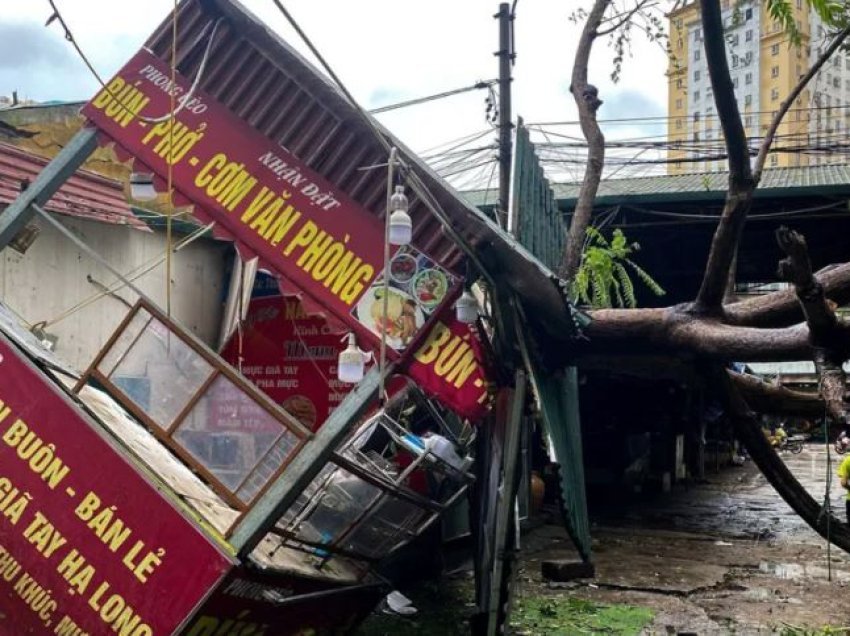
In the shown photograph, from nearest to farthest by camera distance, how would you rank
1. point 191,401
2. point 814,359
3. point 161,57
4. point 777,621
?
point 814,359 → point 191,401 → point 161,57 → point 777,621

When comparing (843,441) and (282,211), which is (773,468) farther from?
(282,211)

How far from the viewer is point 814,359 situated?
4.07 metres

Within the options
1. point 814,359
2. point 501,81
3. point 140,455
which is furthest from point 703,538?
point 140,455

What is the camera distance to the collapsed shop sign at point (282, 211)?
16.2 feet

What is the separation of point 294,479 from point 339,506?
112 cm

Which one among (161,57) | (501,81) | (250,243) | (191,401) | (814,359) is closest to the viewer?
(814,359)

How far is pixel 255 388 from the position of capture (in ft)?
15.1

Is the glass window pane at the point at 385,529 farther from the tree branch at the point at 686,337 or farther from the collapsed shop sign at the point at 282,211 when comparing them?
the tree branch at the point at 686,337

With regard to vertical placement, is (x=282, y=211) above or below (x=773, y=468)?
above

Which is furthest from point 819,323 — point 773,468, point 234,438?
point 234,438

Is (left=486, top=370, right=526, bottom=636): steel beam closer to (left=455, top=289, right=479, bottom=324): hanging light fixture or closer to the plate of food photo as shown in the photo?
(left=455, top=289, right=479, bottom=324): hanging light fixture

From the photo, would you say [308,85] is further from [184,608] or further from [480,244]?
[184,608]

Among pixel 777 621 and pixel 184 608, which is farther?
pixel 777 621

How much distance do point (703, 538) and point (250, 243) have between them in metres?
9.19
